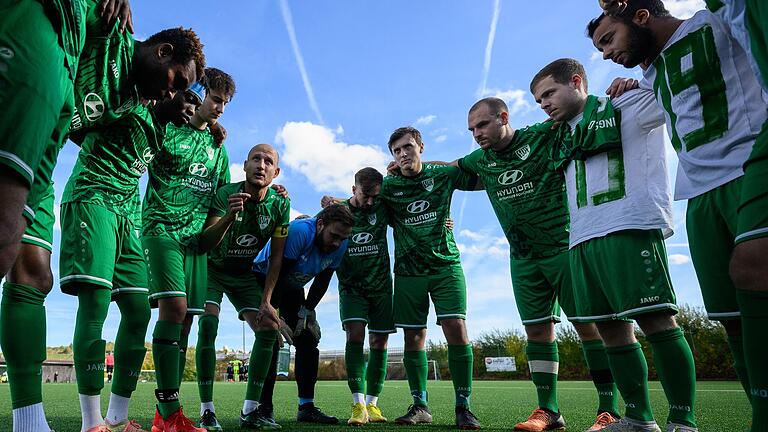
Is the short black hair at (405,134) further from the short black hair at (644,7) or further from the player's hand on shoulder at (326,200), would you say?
the short black hair at (644,7)

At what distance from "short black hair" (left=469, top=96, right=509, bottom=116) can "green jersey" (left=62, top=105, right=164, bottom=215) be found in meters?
2.76

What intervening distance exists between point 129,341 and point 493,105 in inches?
136

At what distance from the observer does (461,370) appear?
14.7 ft

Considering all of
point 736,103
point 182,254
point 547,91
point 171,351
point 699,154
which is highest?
point 547,91

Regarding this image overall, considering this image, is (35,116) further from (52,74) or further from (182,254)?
(182,254)

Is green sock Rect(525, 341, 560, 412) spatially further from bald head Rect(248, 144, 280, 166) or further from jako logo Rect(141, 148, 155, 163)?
jako logo Rect(141, 148, 155, 163)

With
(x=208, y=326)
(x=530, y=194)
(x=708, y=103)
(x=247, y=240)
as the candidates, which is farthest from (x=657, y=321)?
(x=208, y=326)

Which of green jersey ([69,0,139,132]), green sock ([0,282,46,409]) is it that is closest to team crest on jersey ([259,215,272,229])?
green jersey ([69,0,139,132])

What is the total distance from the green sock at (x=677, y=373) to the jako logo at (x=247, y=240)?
332 cm

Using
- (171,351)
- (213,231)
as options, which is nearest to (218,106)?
(213,231)

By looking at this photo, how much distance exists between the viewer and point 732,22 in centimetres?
Result: 178

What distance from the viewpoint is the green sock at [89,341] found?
2.75 meters

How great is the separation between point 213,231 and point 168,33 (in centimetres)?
179

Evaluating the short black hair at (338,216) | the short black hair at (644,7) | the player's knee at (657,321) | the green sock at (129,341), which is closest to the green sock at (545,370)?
the player's knee at (657,321)
